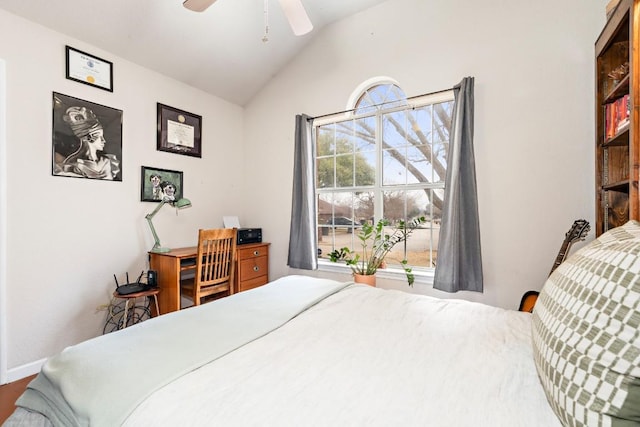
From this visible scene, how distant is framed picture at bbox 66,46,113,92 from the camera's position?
2250mm

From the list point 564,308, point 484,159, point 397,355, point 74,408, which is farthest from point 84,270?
point 484,159

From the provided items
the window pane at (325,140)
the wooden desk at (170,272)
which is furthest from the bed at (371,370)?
the window pane at (325,140)

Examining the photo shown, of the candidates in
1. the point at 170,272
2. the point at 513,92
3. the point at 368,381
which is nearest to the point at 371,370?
the point at 368,381

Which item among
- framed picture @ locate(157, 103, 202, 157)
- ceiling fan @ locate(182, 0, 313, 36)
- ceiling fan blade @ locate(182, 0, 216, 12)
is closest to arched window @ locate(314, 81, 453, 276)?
ceiling fan @ locate(182, 0, 313, 36)

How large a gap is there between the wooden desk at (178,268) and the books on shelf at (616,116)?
9.66ft

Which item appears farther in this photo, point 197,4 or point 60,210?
→ point 60,210

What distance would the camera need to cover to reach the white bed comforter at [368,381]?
2.25ft

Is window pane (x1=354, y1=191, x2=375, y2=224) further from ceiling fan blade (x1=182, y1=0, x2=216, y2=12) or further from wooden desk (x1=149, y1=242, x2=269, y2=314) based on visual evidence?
ceiling fan blade (x1=182, y1=0, x2=216, y2=12)

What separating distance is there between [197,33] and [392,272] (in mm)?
2787

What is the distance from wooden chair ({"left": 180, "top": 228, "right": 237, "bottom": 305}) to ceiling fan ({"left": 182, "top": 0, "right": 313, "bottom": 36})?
1573 millimetres

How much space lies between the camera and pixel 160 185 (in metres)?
2.85

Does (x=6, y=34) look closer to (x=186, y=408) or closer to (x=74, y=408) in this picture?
(x=74, y=408)

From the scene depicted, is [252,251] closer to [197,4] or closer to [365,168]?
[365,168]

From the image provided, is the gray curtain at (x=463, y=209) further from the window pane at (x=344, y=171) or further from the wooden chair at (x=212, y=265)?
the wooden chair at (x=212, y=265)
